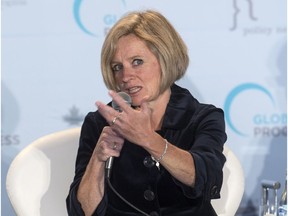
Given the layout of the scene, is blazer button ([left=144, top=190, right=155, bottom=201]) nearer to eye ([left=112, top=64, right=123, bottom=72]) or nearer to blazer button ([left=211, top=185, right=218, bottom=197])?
blazer button ([left=211, top=185, right=218, bottom=197])

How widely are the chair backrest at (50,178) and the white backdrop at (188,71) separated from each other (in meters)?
0.57

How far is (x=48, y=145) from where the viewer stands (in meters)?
2.28

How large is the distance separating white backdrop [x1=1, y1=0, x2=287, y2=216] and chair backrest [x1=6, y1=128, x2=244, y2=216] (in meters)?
0.57

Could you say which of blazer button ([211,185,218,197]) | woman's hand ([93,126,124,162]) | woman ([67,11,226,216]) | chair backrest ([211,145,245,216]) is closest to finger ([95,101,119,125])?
woman's hand ([93,126,124,162])

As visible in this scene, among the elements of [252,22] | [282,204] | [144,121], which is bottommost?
[282,204]

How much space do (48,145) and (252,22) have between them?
3.81ft

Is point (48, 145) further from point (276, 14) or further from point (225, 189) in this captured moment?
point (276, 14)

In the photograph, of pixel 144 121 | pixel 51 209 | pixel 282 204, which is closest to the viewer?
pixel 144 121

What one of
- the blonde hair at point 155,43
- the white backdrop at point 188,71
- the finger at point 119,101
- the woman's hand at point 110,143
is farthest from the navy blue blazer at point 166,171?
the white backdrop at point 188,71

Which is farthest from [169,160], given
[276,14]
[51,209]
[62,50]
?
[276,14]

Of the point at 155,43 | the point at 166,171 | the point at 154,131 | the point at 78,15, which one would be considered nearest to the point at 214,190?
the point at 166,171

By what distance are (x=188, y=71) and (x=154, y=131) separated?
3.23 ft

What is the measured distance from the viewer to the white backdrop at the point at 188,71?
2.85m

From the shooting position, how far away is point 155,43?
2.10 metres
